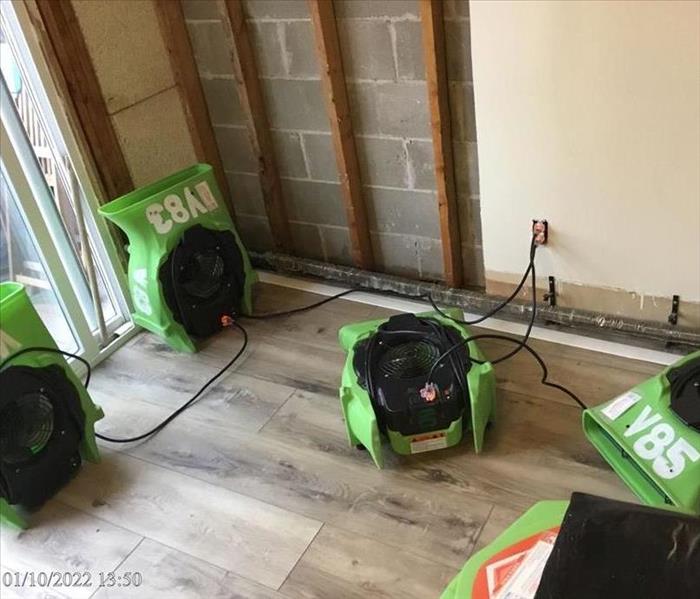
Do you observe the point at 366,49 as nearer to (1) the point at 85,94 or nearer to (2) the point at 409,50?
(2) the point at 409,50

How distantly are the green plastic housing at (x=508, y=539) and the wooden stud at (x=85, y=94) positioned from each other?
62.8 inches

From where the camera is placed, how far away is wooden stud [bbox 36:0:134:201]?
1.96 metres

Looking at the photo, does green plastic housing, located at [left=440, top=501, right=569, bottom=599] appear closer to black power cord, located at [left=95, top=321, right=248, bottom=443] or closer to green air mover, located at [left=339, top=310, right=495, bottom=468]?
green air mover, located at [left=339, top=310, right=495, bottom=468]

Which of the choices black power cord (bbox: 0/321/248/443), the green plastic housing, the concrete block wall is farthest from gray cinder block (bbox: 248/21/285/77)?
the green plastic housing

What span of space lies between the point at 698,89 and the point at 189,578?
155cm

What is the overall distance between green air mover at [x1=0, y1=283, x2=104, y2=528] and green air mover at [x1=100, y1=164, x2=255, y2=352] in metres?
0.41

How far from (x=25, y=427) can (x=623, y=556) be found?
136 cm

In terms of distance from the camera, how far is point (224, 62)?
7.43 ft

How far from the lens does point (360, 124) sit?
84.9 inches

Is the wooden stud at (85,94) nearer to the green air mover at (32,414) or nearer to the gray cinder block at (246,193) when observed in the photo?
the gray cinder block at (246,193)

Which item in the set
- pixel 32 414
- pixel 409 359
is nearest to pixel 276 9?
pixel 409 359

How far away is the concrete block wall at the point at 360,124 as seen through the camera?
196cm

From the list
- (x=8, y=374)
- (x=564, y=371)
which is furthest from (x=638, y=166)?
(x=8, y=374)

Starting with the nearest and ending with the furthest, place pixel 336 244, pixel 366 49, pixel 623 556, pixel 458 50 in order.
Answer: pixel 623 556
pixel 458 50
pixel 366 49
pixel 336 244
